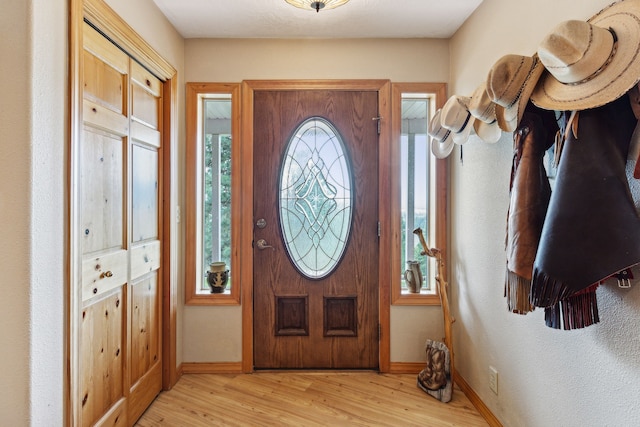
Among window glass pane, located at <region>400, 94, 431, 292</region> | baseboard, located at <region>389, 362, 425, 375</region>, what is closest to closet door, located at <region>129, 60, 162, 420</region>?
baseboard, located at <region>389, 362, 425, 375</region>

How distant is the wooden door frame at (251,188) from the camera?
235 cm

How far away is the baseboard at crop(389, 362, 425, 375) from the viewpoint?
2.35 metres

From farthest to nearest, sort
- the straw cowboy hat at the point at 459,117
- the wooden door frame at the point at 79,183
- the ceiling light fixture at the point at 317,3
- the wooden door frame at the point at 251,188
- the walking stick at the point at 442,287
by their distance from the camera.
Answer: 1. the wooden door frame at the point at 251,188
2. the walking stick at the point at 442,287
3. the ceiling light fixture at the point at 317,3
4. the straw cowboy hat at the point at 459,117
5. the wooden door frame at the point at 79,183

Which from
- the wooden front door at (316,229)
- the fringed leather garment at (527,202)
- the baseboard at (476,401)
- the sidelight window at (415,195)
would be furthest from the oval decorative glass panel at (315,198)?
the fringed leather garment at (527,202)

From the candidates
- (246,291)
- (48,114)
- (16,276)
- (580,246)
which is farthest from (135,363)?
(580,246)

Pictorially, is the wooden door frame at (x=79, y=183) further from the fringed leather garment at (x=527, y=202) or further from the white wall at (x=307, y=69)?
the fringed leather garment at (x=527, y=202)

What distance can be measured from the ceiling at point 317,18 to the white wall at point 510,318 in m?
0.21

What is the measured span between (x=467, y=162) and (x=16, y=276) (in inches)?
86.3

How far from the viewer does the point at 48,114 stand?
→ 118 centimetres

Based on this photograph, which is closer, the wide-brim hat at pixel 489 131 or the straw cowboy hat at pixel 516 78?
the straw cowboy hat at pixel 516 78

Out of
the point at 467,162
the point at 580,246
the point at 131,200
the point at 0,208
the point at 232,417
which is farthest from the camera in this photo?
the point at 467,162

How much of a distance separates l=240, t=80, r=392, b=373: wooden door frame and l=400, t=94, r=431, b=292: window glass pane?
141 mm

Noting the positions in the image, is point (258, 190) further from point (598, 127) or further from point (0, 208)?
point (598, 127)

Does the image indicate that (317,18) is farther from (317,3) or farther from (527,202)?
(527,202)
